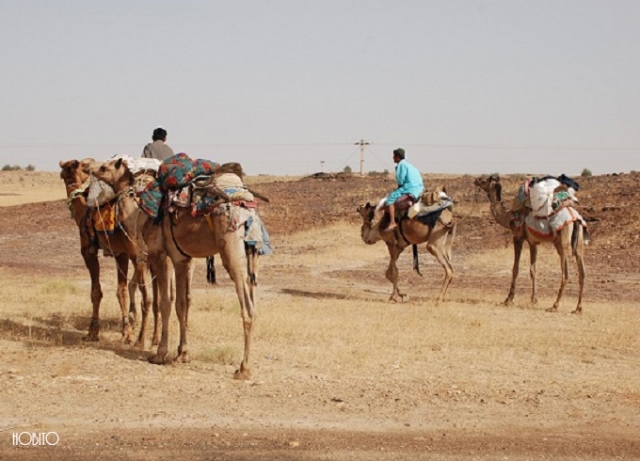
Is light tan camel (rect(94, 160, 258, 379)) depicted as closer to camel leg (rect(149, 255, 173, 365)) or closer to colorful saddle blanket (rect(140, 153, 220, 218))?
camel leg (rect(149, 255, 173, 365))

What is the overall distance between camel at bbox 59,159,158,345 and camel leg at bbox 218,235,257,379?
7.89 ft

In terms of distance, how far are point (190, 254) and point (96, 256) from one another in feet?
8.64

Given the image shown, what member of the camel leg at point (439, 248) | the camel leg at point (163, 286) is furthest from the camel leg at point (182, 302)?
the camel leg at point (439, 248)

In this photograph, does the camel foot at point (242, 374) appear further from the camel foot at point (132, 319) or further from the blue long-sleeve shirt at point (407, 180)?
the blue long-sleeve shirt at point (407, 180)

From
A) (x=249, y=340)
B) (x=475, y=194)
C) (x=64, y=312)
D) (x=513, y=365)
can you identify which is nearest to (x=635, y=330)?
(x=513, y=365)

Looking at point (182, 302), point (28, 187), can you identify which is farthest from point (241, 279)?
point (28, 187)

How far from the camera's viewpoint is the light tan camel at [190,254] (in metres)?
10.3

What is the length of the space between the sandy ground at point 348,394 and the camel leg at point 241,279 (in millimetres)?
252

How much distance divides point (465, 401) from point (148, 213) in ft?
14.2

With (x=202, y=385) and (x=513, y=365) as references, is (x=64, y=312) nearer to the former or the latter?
(x=202, y=385)

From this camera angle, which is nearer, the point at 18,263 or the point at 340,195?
the point at 18,263

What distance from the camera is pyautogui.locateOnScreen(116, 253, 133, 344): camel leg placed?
12.7 m

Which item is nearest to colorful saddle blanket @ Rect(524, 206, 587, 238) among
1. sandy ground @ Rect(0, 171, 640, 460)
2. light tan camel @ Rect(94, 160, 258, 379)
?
sandy ground @ Rect(0, 171, 640, 460)

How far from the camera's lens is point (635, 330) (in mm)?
14500
